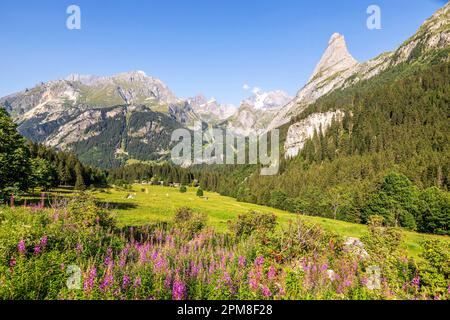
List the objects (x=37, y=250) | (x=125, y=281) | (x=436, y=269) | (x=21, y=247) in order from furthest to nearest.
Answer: (x=436, y=269) < (x=37, y=250) < (x=21, y=247) < (x=125, y=281)

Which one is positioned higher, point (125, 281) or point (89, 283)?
point (89, 283)

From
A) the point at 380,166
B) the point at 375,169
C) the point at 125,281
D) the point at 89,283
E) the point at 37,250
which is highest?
the point at 380,166

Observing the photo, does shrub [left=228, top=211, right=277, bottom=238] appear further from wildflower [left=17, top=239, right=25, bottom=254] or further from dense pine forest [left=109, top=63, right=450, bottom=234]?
dense pine forest [left=109, top=63, right=450, bottom=234]

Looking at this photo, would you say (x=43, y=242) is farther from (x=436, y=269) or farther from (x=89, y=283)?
(x=436, y=269)

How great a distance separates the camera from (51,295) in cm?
686

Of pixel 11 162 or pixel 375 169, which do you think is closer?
pixel 11 162

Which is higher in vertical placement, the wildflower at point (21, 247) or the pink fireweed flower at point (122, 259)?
the wildflower at point (21, 247)

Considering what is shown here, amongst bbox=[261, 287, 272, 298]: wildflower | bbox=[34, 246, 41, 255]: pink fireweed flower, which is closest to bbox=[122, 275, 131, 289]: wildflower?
bbox=[34, 246, 41, 255]: pink fireweed flower

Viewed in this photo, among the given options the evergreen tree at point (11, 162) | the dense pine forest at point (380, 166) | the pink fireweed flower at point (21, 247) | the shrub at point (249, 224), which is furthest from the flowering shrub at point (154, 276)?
the dense pine forest at point (380, 166)

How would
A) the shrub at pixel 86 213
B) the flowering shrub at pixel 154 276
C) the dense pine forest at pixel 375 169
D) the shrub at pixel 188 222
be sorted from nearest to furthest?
the flowering shrub at pixel 154 276 < the shrub at pixel 86 213 < the shrub at pixel 188 222 < the dense pine forest at pixel 375 169

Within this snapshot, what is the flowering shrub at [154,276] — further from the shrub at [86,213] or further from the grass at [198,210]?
the grass at [198,210]

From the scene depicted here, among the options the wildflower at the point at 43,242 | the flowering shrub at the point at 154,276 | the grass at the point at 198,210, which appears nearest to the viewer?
the flowering shrub at the point at 154,276

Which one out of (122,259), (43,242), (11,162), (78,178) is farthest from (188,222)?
(78,178)
